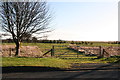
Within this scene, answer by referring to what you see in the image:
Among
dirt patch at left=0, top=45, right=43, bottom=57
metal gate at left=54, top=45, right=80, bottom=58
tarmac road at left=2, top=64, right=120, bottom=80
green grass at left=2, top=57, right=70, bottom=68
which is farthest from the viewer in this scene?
dirt patch at left=0, top=45, right=43, bottom=57

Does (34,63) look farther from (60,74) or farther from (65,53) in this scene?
(65,53)

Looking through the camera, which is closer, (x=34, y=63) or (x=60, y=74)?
(x=60, y=74)

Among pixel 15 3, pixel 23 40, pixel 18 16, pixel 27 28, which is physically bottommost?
pixel 23 40

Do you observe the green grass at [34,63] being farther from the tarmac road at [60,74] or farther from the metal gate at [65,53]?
the metal gate at [65,53]

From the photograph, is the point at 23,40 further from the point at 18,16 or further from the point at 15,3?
the point at 15,3

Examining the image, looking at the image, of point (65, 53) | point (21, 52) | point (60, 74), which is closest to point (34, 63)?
point (60, 74)

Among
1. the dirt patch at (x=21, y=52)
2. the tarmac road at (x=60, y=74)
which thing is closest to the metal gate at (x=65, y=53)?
the dirt patch at (x=21, y=52)

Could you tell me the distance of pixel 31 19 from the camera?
60.7ft

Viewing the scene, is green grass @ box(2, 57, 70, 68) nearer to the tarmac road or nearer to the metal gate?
the tarmac road

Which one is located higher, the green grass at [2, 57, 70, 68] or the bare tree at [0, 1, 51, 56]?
the bare tree at [0, 1, 51, 56]

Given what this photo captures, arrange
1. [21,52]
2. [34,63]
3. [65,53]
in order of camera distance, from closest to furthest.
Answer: [34,63], [21,52], [65,53]

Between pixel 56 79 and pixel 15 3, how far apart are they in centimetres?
1281

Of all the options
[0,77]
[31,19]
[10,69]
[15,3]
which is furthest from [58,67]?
[15,3]

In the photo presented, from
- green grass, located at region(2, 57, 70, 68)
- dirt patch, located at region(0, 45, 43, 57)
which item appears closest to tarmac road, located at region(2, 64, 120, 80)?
green grass, located at region(2, 57, 70, 68)
